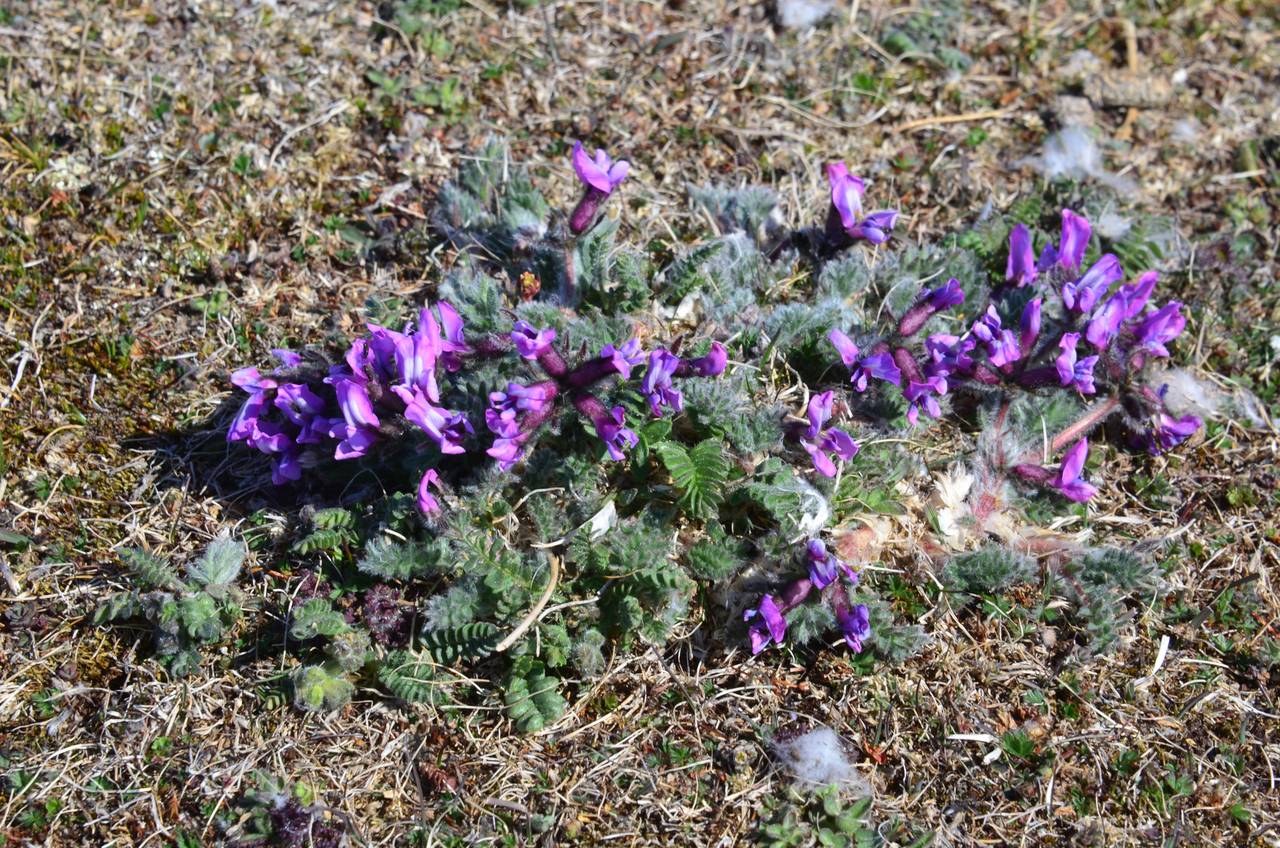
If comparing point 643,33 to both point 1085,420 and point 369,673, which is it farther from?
point 369,673

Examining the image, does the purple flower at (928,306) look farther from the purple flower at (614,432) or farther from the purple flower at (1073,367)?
the purple flower at (614,432)

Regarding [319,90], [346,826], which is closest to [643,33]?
[319,90]

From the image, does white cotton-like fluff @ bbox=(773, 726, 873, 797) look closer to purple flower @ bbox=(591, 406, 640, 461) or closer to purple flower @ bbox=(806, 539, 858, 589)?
purple flower @ bbox=(806, 539, 858, 589)

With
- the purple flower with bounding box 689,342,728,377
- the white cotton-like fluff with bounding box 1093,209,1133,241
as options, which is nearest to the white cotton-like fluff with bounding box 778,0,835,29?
the white cotton-like fluff with bounding box 1093,209,1133,241

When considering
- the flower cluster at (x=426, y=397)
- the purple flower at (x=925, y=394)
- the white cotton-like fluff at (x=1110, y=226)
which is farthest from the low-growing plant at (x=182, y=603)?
the white cotton-like fluff at (x=1110, y=226)

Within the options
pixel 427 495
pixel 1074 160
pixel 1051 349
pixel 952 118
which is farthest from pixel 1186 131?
pixel 427 495

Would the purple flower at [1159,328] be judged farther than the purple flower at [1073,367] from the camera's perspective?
Yes

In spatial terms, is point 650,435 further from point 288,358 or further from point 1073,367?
point 1073,367
